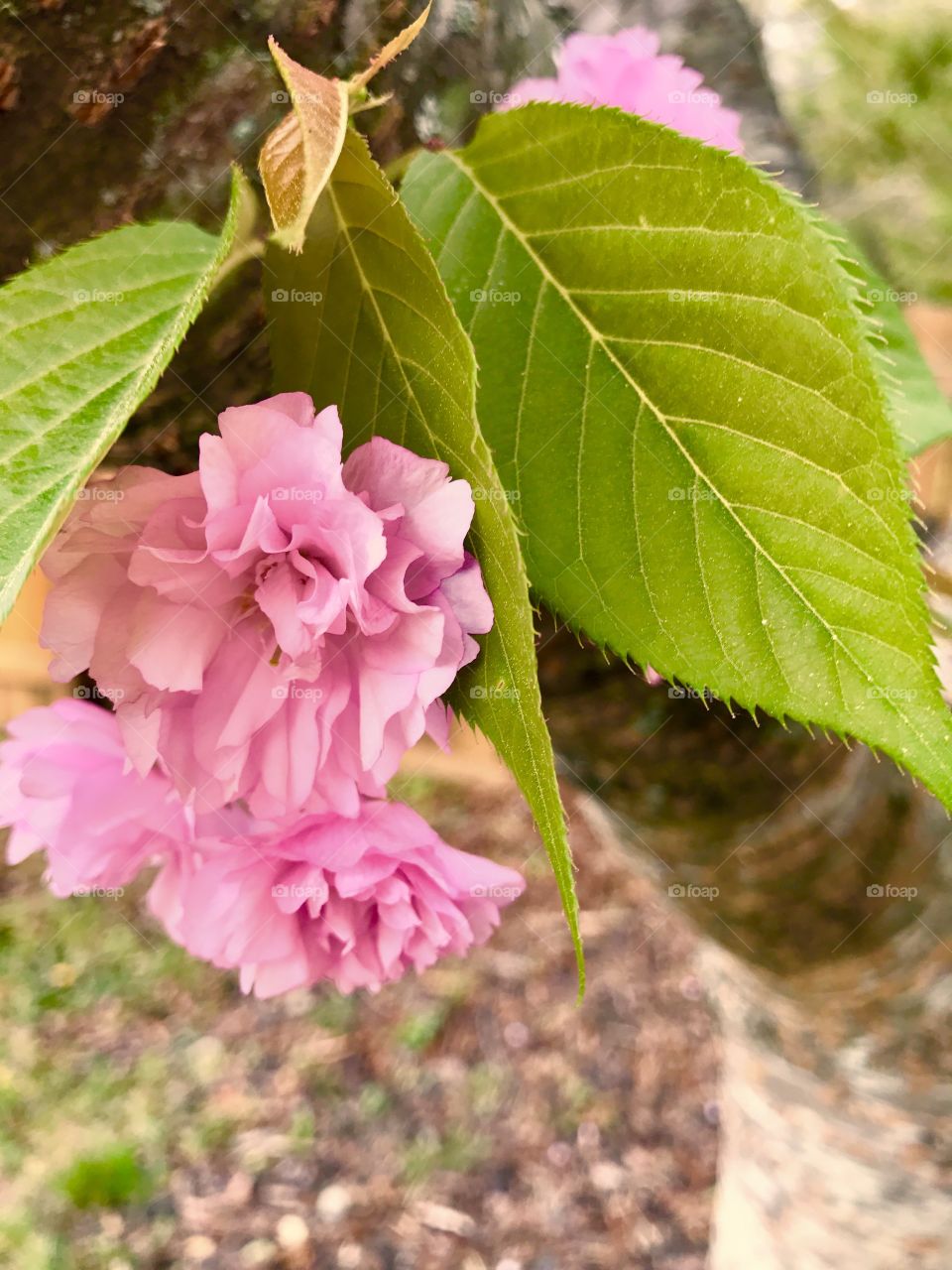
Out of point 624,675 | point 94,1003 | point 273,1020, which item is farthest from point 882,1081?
point 94,1003

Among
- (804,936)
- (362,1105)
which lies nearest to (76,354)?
(804,936)

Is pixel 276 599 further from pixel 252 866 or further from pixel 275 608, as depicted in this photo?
pixel 252 866

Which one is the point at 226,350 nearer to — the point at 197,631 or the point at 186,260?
the point at 186,260

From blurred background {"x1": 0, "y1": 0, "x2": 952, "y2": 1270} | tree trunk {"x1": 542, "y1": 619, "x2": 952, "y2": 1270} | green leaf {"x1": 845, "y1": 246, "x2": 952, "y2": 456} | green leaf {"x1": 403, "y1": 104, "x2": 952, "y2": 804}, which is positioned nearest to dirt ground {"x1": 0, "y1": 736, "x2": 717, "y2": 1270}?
blurred background {"x1": 0, "y1": 0, "x2": 952, "y2": 1270}

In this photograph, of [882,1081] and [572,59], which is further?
[882,1081]

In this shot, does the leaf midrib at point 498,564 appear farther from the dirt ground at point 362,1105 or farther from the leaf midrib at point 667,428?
the dirt ground at point 362,1105
